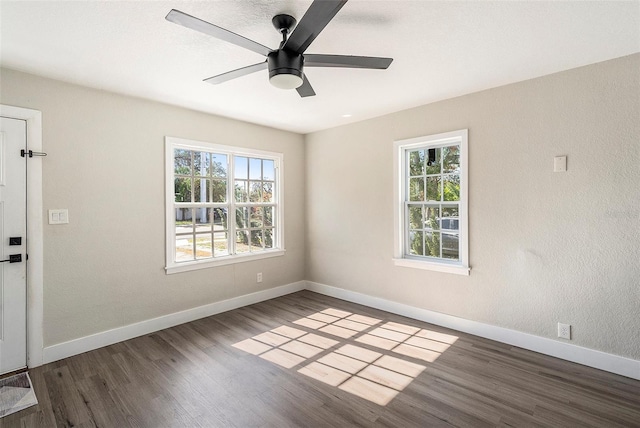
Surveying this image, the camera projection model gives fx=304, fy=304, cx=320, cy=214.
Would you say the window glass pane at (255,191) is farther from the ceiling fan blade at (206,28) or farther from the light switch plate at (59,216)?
the ceiling fan blade at (206,28)

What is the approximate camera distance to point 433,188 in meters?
3.72

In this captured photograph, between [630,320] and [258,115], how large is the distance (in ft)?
14.1

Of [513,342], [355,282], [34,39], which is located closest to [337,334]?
[355,282]

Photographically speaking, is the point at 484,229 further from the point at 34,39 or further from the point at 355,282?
the point at 34,39

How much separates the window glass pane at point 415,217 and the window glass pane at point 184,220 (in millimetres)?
2817

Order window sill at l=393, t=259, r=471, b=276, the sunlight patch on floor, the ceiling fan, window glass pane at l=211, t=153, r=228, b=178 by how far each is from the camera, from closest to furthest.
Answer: the ceiling fan → the sunlight patch on floor → window sill at l=393, t=259, r=471, b=276 → window glass pane at l=211, t=153, r=228, b=178

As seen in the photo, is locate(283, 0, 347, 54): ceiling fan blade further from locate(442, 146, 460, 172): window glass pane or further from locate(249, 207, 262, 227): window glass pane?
locate(249, 207, 262, 227): window glass pane

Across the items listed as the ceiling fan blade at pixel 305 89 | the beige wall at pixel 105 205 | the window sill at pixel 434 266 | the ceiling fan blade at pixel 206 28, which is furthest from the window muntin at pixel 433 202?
the beige wall at pixel 105 205

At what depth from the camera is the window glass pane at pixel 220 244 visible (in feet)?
13.5

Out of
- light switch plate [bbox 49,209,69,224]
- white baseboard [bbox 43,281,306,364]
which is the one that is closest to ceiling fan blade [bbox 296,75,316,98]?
light switch plate [bbox 49,209,69,224]

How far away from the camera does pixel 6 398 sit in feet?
7.44

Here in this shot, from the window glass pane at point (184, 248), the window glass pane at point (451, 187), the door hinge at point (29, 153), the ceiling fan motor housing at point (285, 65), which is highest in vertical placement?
the ceiling fan motor housing at point (285, 65)

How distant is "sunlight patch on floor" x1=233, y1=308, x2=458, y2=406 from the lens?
8.11 ft

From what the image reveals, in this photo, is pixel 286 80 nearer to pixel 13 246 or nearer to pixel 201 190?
pixel 201 190
